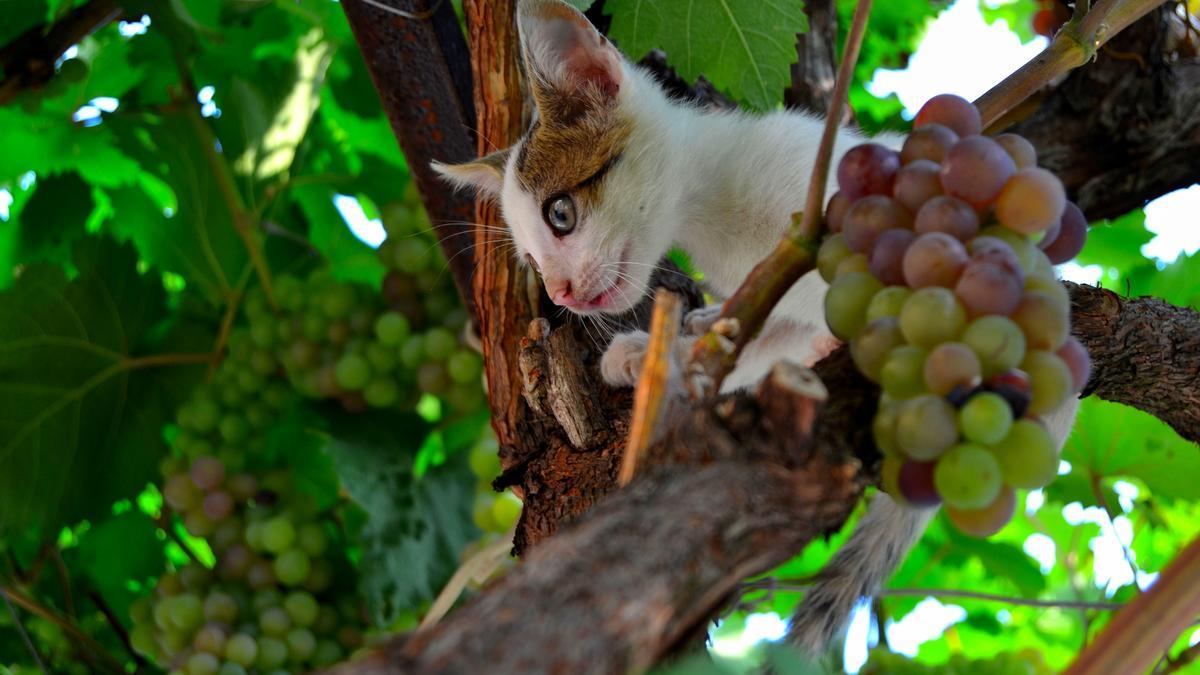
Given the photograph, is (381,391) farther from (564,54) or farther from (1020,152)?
(1020,152)

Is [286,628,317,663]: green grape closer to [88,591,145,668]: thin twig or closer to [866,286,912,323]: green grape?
[88,591,145,668]: thin twig

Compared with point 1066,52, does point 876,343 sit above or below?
below

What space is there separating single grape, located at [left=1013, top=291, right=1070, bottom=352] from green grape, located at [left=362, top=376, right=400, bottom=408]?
3.72ft

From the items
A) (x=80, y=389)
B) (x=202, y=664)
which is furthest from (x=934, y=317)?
(x=80, y=389)

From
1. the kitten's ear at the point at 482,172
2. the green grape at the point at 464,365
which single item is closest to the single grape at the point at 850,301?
the kitten's ear at the point at 482,172

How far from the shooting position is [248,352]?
1651 mm

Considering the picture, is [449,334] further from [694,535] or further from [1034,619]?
[1034,619]

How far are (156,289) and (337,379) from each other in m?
0.44

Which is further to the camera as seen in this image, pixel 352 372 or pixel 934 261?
pixel 352 372

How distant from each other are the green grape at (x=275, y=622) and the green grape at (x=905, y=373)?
118 centimetres

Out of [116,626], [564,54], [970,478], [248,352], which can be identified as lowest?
[116,626]

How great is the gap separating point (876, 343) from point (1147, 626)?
0.21 metres

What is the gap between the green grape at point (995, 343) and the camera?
56 cm

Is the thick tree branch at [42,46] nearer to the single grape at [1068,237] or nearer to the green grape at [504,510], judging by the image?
the green grape at [504,510]
